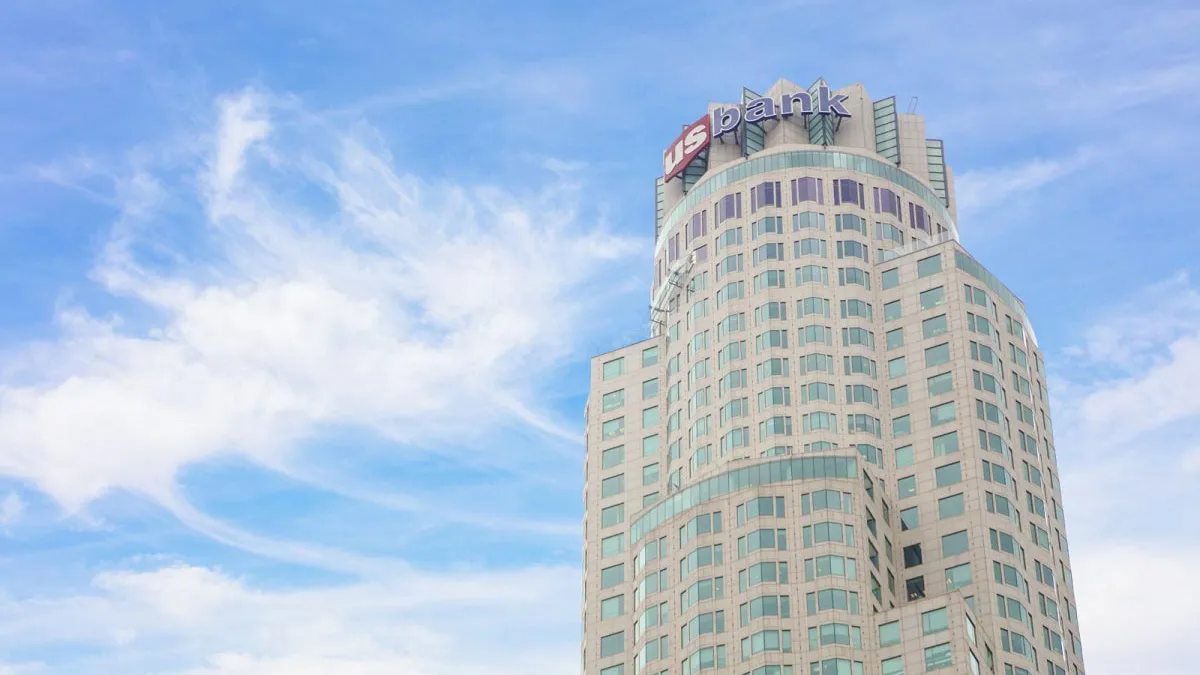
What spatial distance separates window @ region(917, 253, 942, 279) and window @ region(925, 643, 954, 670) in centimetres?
4982

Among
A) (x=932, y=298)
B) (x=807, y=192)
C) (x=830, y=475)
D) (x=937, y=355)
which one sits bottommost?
(x=830, y=475)

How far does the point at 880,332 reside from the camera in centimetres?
19125

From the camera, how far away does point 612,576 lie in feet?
614

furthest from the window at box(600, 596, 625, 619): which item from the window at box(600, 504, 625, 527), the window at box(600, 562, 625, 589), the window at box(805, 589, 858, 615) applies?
the window at box(805, 589, 858, 615)

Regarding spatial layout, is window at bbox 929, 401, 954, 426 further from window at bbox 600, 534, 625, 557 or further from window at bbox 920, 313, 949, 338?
window at bbox 600, 534, 625, 557

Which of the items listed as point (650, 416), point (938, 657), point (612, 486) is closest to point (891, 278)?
point (650, 416)

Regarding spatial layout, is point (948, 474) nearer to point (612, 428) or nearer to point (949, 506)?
point (949, 506)

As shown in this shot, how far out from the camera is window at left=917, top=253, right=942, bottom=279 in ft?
628

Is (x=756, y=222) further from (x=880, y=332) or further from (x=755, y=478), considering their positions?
(x=755, y=478)

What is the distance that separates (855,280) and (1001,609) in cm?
4156

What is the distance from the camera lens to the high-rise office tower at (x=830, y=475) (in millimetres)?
163500

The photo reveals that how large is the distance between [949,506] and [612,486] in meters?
37.2

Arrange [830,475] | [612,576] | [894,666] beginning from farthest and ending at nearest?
[612,576]
[830,475]
[894,666]

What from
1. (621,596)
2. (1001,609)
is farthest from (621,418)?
(1001,609)
